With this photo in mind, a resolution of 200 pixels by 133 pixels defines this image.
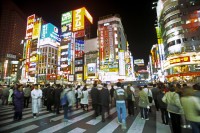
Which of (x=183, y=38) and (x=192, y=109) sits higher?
(x=183, y=38)

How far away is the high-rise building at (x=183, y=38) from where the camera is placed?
1667 inches

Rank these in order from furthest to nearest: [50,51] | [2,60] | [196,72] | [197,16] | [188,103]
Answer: [2,60]
[50,51]
[197,16]
[196,72]
[188,103]

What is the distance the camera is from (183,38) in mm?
47594

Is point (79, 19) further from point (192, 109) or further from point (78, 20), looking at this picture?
point (192, 109)

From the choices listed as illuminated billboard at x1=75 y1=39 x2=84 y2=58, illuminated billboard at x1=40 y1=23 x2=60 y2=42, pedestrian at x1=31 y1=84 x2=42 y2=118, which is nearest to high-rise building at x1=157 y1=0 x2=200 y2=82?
pedestrian at x1=31 y1=84 x2=42 y2=118

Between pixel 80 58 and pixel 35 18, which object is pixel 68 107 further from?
pixel 35 18

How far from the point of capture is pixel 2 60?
4498 inches

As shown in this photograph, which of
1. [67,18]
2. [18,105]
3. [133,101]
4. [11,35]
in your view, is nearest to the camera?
[18,105]

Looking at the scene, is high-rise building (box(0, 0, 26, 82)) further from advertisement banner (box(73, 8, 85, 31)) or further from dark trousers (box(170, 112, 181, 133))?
dark trousers (box(170, 112, 181, 133))

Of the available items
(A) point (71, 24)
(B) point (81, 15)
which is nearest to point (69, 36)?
(A) point (71, 24)

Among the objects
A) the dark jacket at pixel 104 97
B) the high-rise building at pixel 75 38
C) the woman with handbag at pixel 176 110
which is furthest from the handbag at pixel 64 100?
the high-rise building at pixel 75 38

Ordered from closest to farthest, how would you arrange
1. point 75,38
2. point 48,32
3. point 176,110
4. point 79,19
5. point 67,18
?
point 176,110, point 79,19, point 48,32, point 75,38, point 67,18

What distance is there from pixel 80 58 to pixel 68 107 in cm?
8324

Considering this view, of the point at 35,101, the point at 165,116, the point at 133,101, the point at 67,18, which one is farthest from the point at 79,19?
the point at 165,116
